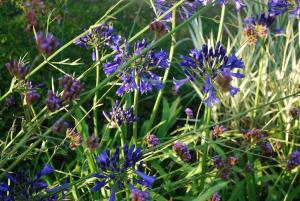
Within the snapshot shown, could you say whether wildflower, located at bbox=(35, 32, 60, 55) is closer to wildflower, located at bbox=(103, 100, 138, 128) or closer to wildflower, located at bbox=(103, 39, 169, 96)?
wildflower, located at bbox=(103, 39, 169, 96)

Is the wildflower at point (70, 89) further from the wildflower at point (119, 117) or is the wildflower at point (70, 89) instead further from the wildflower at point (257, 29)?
the wildflower at point (257, 29)

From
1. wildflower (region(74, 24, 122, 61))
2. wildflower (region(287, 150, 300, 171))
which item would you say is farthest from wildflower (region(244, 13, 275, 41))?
wildflower (region(74, 24, 122, 61))

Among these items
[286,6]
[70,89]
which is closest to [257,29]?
[286,6]

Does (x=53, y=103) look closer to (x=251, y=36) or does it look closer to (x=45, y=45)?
(x=45, y=45)

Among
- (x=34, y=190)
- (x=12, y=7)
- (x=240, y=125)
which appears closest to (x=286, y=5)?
(x=34, y=190)

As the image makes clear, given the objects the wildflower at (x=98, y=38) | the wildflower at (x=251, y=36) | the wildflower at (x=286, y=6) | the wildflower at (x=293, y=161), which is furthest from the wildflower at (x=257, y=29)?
the wildflower at (x=98, y=38)

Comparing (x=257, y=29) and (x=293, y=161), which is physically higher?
(x=257, y=29)

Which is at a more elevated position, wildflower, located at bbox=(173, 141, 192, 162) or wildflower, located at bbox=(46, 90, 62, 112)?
wildflower, located at bbox=(46, 90, 62, 112)

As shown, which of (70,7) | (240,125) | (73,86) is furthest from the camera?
(70,7)

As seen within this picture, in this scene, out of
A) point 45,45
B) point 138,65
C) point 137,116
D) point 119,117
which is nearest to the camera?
point 45,45

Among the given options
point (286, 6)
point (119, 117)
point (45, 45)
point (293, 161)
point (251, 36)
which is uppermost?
point (45, 45)

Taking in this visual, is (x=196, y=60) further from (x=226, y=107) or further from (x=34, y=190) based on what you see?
(x=226, y=107)
